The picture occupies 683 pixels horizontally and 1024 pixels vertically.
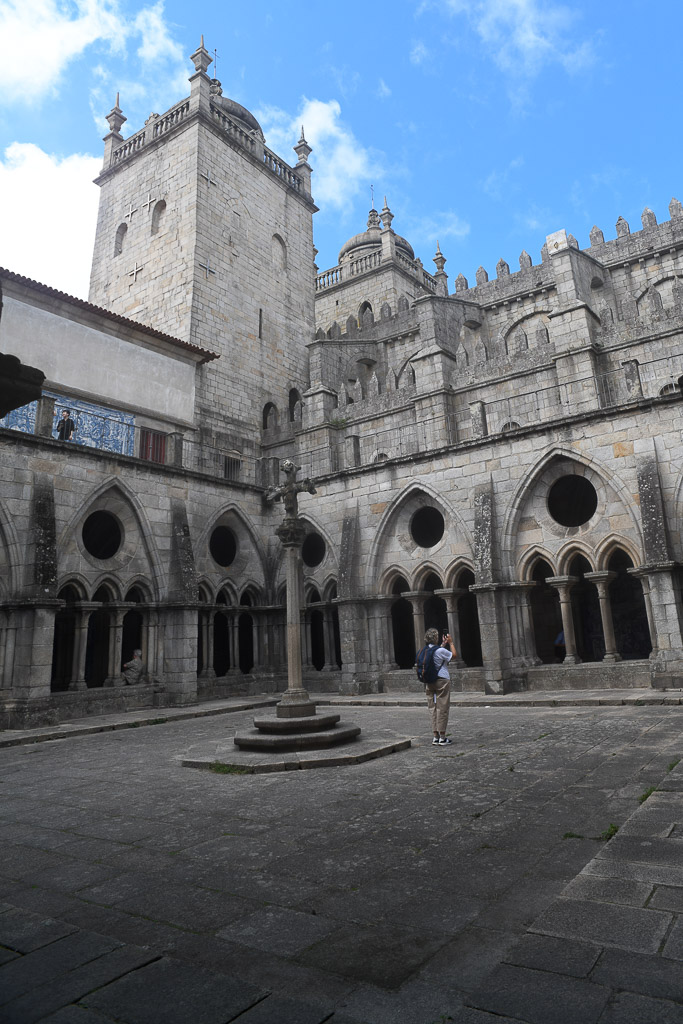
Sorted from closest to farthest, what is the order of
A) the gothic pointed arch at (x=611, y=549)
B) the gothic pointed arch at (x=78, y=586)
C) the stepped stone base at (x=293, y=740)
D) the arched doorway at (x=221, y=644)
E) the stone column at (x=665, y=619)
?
the stepped stone base at (x=293, y=740) → the stone column at (x=665, y=619) → the gothic pointed arch at (x=611, y=549) → the gothic pointed arch at (x=78, y=586) → the arched doorway at (x=221, y=644)

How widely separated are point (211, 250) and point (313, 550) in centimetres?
1145

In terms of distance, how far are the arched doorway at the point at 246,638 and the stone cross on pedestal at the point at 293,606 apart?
8.52 m

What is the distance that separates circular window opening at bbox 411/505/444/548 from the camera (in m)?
16.1

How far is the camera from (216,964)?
2652 millimetres

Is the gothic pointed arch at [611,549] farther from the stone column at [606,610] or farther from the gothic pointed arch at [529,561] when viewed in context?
the gothic pointed arch at [529,561]

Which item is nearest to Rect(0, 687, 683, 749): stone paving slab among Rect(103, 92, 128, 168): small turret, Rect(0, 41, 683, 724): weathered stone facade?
Rect(0, 41, 683, 724): weathered stone facade

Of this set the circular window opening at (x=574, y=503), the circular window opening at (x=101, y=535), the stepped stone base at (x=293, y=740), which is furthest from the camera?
the circular window opening at (x=101, y=535)

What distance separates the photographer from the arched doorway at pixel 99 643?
14214mm

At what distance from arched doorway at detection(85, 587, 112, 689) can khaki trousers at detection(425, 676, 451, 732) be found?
8618mm

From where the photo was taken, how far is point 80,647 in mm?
13297

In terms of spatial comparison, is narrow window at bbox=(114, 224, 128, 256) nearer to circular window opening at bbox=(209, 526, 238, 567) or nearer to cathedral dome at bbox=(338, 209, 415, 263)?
circular window opening at bbox=(209, 526, 238, 567)

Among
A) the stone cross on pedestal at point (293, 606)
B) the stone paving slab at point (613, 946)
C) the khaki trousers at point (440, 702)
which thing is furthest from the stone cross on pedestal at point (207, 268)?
the stone paving slab at point (613, 946)

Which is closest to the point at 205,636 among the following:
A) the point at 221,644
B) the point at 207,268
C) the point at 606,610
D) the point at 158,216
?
the point at 221,644

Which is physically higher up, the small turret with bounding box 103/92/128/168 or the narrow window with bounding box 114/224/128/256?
the small turret with bounding box 103/92/128/168
